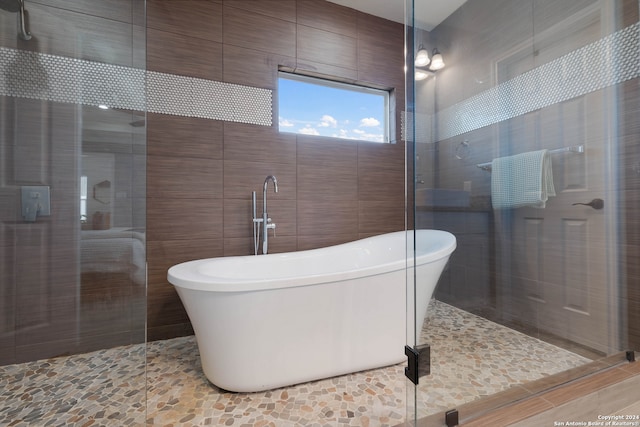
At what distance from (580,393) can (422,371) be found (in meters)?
0.67

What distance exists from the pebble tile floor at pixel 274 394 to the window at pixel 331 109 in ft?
5.85

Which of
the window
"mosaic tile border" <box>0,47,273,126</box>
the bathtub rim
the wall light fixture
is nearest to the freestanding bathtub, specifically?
the bathtub rim

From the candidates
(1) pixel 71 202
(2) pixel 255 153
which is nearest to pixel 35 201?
(1) pixel 71 202

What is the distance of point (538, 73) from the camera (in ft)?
4.55

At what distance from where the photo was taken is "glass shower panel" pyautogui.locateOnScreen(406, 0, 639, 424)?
1.15 meters

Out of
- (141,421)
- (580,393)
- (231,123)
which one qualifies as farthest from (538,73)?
(141,421)

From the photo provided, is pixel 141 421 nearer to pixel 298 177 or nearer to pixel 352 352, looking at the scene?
pixel 352 352

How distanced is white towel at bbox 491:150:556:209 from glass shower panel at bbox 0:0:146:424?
145 cm

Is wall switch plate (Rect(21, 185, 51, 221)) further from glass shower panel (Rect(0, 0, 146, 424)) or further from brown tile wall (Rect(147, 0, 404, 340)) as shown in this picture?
brown tile wall (Rect(147, 0, 404, 340))

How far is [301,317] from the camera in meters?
1.39

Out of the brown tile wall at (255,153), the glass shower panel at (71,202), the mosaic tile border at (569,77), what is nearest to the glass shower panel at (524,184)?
the mosaic tile border at (569,77)

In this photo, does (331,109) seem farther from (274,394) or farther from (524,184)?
(274,394)

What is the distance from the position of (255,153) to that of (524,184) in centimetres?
166

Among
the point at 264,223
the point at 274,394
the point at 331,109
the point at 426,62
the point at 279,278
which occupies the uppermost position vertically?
the point at 331,109
